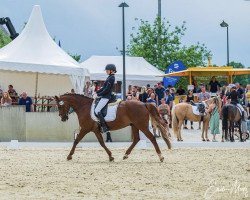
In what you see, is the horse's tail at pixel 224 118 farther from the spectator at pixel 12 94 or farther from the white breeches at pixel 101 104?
the white breeches at pixel 101 104

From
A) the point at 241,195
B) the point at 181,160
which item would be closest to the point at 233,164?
the point at 181,160

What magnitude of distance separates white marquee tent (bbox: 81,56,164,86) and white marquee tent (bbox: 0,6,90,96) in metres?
10.1

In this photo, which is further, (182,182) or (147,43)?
(147,43)

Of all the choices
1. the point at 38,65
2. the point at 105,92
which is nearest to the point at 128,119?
the point at 105,92

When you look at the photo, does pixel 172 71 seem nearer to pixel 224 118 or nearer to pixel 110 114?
pixel 224 118

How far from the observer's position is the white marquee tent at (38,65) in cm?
3459

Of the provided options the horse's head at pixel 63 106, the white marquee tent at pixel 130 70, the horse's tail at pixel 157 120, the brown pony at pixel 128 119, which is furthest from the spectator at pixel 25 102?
the white marquee tent at pixel 130 70

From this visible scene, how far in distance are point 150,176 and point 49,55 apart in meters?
20.0

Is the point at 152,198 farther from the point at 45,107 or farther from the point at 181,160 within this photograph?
the point at 45,107

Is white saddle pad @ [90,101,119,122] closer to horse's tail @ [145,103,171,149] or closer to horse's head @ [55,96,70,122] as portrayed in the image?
horse's tail @ [145,103,171,149]

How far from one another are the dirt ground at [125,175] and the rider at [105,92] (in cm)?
104

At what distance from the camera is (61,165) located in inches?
778

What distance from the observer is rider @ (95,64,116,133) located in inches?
845

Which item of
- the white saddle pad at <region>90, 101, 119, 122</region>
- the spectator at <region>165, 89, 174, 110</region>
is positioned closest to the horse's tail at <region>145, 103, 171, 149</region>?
the white saddle pad at <region>90, 101, 119, 122</region>
